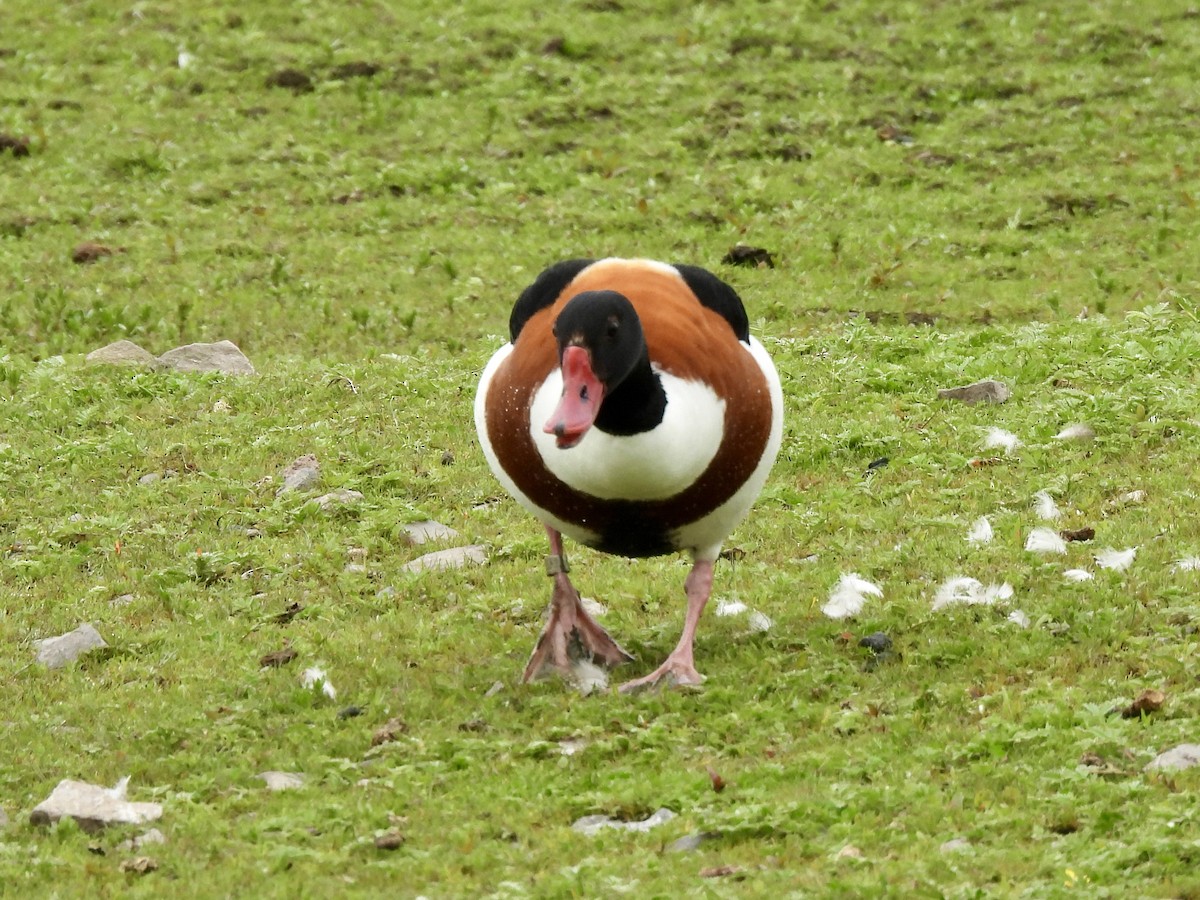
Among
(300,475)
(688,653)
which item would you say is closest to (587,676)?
(688,653)

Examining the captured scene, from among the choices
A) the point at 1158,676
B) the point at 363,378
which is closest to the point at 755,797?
the point at 1158,676

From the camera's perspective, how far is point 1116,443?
902 cm

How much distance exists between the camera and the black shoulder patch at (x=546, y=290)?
6746 millimetres

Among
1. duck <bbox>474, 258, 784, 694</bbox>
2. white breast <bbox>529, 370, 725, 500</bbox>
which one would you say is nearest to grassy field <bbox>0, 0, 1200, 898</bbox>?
duck <bbox>474, 258, 784, 694</bbox>

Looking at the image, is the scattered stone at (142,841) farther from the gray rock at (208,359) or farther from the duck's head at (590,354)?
the gray rock at (208,359)

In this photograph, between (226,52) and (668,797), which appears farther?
(226,52)

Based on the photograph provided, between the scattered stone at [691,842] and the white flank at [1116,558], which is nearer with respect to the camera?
the scattered stone at [691,842]

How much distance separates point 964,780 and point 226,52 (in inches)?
620

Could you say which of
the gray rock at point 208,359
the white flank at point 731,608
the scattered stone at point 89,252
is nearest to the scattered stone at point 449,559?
the white flank at point 731,608

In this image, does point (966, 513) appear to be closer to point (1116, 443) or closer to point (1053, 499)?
point (1053, 499)

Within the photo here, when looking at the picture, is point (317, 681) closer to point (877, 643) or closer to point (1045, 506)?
point (877, 643)

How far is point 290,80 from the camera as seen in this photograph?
61.6ft

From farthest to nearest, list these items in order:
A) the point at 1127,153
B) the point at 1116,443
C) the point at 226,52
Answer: the point at 226,52 < the point at 1127,153 < the point at 1116,443

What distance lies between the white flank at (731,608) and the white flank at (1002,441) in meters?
2.23
